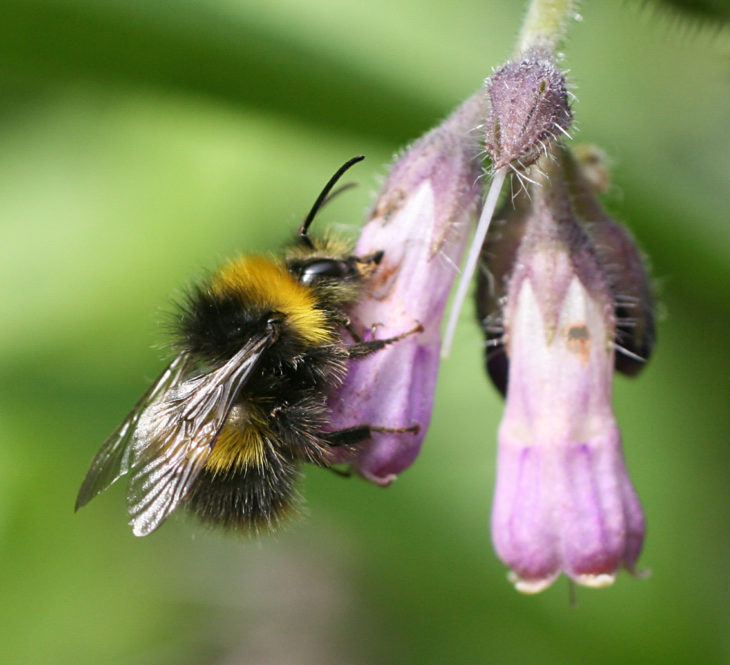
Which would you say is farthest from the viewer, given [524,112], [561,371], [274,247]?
[274,247]

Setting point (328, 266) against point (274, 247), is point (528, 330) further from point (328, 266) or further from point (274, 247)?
point (274, 247)

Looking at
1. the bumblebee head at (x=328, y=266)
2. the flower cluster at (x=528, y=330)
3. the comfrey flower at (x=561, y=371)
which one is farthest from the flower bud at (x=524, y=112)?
the bumblebee head at (x=328, y=266)

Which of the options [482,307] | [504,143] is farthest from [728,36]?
[504,143]

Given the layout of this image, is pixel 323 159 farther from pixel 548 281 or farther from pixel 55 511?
pixel 548 281

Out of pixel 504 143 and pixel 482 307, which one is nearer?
pixel 504 143

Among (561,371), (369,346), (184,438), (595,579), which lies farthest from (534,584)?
(184,438)

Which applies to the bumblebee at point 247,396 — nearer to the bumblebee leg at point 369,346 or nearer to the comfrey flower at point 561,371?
the bumblebee leg at point 369,346

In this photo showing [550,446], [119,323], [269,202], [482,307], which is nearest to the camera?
[550,446]
